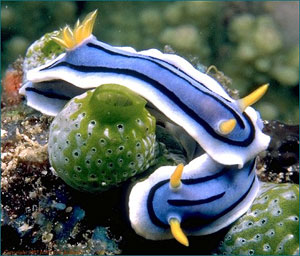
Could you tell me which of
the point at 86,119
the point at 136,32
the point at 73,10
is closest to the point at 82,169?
the point at 86,119

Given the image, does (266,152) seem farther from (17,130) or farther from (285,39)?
(285,39)

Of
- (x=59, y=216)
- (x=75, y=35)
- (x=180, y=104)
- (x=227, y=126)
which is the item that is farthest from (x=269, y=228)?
(x=75, y=35)

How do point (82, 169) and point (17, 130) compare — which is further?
point (17, 130)

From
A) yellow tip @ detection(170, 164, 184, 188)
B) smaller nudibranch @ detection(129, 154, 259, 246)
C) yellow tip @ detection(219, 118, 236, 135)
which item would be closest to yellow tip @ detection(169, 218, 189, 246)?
smaller nudibranch @ detection(129, 154, 259, 246)

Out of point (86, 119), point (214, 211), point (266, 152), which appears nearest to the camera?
point (86, 119)

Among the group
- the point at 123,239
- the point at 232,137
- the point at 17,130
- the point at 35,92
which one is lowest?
the point at 123,239

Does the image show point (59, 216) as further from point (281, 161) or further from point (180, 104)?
point (281, 161)
